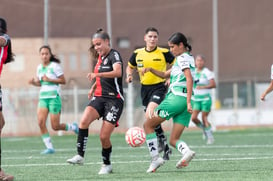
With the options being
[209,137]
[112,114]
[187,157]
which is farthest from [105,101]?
[209,137]

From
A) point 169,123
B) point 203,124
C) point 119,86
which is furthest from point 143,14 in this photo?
point 119,86

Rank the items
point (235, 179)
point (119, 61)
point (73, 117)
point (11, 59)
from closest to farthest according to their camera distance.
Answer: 1. point (235, 179)
2. point (11, 59)
3. point (119, 61)
4. point (73, 117)

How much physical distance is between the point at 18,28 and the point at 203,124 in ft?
94.0

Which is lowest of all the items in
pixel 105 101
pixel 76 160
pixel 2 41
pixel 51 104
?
pixel 76 160

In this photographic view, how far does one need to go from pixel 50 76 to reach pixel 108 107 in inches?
226

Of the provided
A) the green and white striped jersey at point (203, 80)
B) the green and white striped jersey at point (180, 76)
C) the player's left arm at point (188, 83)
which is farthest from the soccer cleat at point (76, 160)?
the green and white striped jersey at point (203, 80)

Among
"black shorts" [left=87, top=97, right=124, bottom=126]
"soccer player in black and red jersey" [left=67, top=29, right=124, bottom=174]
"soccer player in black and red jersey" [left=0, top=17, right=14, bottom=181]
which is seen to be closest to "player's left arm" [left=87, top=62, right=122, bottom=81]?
"soccer player in black and red jersey" [left=67, top=29, right=124, bottom=174]

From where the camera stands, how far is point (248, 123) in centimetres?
3262

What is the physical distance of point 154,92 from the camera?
1407cm

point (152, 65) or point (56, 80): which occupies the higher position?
point (152, 65)

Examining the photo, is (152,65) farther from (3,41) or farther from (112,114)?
(3,41)

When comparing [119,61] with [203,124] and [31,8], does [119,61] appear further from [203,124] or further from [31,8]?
[31,8]

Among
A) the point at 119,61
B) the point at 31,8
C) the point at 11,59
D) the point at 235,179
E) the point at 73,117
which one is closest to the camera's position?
the point at 235,179

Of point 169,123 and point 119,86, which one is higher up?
point 119,86
